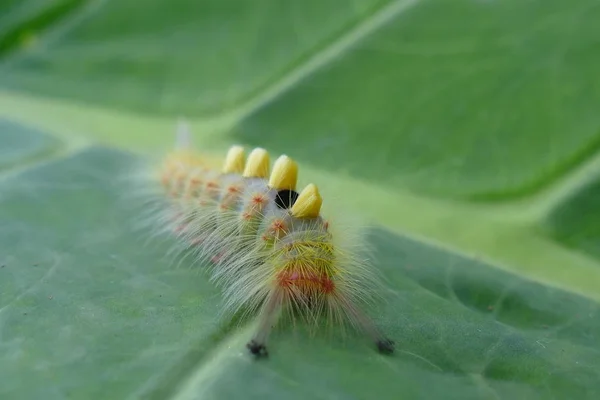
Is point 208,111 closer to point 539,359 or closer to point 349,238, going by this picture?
point 349,238

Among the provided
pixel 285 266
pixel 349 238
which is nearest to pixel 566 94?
pixel 349 238

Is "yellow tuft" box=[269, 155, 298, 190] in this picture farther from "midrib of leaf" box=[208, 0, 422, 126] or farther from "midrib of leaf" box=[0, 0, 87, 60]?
"midrib of leaf" box=[0, 0, 87, 60]

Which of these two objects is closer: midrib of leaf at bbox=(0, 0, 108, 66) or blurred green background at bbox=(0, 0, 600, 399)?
blurred green background at bbox=(0, 0, 600, 399)

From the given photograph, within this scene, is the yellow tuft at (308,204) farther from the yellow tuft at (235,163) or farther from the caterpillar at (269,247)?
the yellow tuft at (235,163)

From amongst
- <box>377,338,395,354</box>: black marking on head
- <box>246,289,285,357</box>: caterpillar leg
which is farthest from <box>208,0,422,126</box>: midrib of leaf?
<box>377,338,395,354</box>: black marking on head

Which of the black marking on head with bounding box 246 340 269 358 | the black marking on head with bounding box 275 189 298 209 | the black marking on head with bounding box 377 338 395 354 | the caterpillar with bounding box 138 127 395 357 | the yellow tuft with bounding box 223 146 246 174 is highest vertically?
the yellow tuft with bounding box 223 146 246 174

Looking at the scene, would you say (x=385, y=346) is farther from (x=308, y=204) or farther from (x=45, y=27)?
(x=45, y=27)
